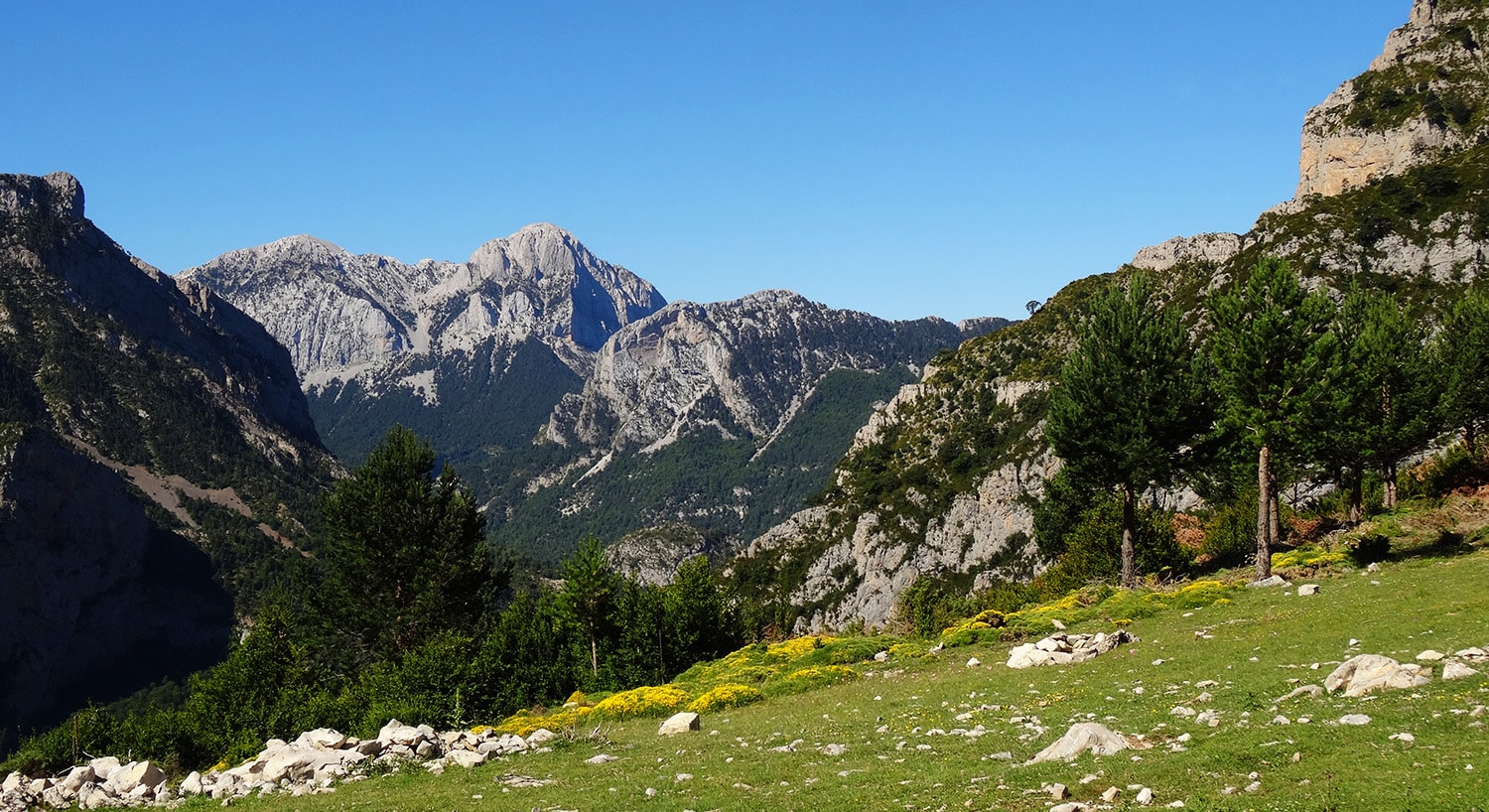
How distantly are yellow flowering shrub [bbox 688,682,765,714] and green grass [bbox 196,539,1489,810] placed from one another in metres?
0.86

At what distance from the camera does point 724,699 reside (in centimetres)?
3459

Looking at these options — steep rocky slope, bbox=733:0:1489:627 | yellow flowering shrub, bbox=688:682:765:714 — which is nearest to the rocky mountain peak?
steep rocky slope, bbox=733:0:1489:627

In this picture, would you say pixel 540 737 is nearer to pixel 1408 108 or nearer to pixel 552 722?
pixel 552 722

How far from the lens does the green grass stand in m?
12.8

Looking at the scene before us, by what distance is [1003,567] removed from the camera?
14638 centimetres

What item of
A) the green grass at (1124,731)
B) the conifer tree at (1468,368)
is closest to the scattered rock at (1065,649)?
the green grass at (1124,731)

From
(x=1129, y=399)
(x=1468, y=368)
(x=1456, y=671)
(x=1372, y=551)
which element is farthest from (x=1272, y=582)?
(x=1468, y=368)

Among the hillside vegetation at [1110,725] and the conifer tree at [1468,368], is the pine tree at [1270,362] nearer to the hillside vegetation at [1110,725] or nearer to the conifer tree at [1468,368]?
the hillside vegetation at [1110,725]

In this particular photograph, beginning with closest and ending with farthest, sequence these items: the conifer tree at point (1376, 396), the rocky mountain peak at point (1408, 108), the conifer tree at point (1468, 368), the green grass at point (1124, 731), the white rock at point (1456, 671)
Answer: the green grass at point (1124, 731) → the white rock at point (1456, 671) → the conifer tree at point (1376, 396) → the conifer tree at point (1468, 368) → the rocky mountain peak at point (1408, 108)

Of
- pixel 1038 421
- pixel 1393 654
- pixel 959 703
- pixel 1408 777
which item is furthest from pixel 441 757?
pixel 1038 421

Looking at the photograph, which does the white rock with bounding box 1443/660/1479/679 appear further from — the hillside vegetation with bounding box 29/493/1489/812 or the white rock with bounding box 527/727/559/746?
the white rock with bounding box 527/727/559/746

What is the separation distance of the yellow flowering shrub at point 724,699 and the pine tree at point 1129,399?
2158cm

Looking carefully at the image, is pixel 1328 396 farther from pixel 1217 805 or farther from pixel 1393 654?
pixel 1217 805

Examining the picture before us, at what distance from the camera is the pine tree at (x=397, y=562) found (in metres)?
68.0
